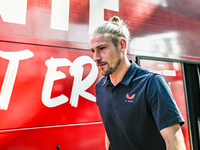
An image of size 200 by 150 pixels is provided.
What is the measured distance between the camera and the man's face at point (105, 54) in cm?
95

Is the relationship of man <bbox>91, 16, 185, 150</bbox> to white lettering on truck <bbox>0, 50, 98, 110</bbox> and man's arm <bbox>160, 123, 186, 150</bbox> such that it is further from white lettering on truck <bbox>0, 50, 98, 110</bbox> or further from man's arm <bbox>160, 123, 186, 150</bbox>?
white lettering on truck <bbox>0, 50, 98, 110</bbox>

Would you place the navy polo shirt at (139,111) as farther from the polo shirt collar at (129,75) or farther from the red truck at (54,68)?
the red truck at (54,68)

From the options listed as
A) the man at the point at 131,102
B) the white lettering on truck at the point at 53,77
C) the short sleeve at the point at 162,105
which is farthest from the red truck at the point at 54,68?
the short sleeve at the point at 162,105

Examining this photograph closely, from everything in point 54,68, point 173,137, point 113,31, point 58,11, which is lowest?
point 173,137

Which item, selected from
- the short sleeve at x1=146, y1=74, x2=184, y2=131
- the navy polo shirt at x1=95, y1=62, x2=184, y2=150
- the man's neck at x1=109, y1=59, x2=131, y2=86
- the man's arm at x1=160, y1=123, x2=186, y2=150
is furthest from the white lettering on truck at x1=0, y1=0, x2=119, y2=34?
the man's arm at x1=160, y1=123, x2=186, y2=150

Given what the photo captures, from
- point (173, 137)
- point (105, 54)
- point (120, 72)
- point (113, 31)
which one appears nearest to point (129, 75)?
point (120, 72)

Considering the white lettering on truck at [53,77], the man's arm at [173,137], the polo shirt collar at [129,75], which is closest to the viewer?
the man's arm at [173,137]

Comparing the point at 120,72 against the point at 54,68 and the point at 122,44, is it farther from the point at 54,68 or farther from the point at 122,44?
the point at 54,68

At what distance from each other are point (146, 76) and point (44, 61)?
0.84m

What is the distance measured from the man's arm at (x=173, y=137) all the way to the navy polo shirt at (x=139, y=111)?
0.10ft

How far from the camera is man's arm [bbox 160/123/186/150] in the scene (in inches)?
27.3

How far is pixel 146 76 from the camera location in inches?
34.2

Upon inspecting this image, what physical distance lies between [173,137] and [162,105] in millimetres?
149

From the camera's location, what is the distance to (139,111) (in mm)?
837
